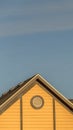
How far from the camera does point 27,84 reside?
33594 millimetres

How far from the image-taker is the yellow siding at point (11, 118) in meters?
33.1

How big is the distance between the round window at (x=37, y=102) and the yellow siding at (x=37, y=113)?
0.21 meters

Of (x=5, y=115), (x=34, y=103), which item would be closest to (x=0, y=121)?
(x=5, y=115)

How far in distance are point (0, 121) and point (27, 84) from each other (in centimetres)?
320

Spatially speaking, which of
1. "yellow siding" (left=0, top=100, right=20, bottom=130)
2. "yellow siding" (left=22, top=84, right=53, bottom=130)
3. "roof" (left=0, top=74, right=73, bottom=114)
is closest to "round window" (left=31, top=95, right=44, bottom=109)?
"yellow siding" (left=22, top=84, right=53, bottom=130)

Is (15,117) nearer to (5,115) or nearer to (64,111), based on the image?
Result: (5,115)

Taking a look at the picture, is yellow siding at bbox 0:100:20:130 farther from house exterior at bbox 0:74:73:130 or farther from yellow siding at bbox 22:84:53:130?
yellow siding at bbox 22:84:53:130

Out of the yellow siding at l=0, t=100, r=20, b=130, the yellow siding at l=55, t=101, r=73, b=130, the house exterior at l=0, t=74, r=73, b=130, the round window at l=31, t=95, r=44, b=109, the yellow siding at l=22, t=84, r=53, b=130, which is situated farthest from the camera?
the yellow siding at l=55, t=101, r=73, b=130

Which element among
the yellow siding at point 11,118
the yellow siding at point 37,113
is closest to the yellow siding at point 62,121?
the yellow siding at point 37,113

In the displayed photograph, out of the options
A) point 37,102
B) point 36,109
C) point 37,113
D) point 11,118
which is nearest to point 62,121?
point 37,113

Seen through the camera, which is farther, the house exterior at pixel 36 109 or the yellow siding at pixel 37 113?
the yellow siding at pixel 37 113

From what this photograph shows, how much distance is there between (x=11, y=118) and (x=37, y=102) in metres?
2.16

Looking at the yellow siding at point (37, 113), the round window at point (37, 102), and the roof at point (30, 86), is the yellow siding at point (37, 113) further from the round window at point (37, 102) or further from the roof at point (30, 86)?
the roof at point (30, 86)

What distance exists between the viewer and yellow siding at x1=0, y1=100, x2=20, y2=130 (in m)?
33.1
